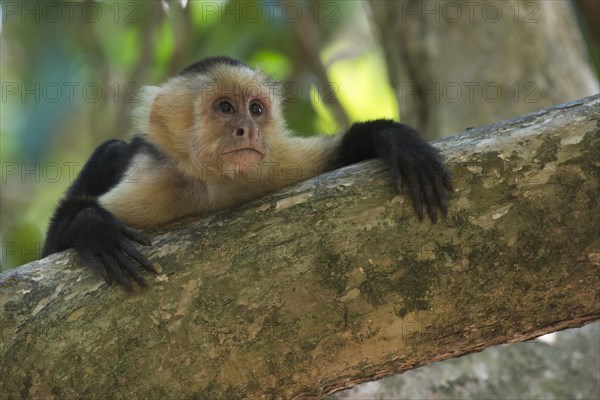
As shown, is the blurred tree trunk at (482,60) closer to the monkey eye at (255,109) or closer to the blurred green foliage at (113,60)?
the blurred green foliage at (113,60)

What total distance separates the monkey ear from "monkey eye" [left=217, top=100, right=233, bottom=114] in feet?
0.53

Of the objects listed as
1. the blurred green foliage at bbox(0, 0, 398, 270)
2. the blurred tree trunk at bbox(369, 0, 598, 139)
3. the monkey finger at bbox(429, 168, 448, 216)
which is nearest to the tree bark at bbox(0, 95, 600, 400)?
the monkey finger at bbox(429, 168, 448, 216)

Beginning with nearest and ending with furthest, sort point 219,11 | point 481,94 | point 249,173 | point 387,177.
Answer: point 387,177 < point 249,173 < point 481,94 < point 219,11

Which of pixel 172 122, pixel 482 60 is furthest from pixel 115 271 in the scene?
pixel 482 60

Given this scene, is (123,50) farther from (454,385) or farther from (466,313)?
(466,313)

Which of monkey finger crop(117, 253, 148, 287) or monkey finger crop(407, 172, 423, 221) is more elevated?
monkey finger crop(407, 172, 423, 221)

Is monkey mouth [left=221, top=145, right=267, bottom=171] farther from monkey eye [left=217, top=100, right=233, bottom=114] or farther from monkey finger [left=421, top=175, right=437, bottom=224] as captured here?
monkey finger [left=421, top=175, right=437, bottom=224]

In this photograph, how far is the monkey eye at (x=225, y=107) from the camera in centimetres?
354

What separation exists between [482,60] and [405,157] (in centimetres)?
215

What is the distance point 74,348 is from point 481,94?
3.08 meters

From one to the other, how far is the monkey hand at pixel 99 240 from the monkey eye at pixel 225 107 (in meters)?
0.72

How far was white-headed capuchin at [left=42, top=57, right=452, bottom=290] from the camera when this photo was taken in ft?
9.62

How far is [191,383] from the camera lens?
2.32 m

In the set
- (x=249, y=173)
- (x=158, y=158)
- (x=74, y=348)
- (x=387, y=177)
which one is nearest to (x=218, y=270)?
(x=74, y=348)
